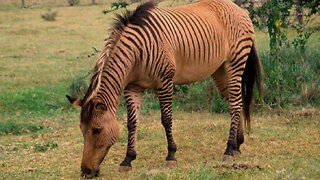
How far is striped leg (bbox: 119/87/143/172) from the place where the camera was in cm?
596

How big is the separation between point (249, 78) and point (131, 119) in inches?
80.5

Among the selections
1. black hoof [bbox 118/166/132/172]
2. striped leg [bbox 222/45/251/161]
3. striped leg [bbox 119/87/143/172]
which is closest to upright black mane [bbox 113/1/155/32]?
striped leg [bbox 119/87/143/172]

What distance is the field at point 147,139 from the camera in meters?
5.64

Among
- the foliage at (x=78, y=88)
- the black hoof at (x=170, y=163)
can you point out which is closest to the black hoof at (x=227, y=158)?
the black hoof at (x=170, y=163)

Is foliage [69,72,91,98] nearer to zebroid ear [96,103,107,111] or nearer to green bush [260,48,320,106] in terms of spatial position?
green bush [260,48,320,106]

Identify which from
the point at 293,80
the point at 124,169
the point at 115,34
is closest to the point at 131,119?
the point at 124,169

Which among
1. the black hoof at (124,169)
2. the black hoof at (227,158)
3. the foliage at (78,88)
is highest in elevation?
the black hoof at (124,169)

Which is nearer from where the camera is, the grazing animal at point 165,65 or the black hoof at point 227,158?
the grazing animal at point 165,65

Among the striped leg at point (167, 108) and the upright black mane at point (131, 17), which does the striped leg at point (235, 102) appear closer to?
the striped leg at point (167, 108)

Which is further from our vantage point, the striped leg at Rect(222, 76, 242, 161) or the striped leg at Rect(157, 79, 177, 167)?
the striped leg at Rect(222, 76, 242, 161)

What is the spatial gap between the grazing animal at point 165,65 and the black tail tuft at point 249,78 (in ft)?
0.05

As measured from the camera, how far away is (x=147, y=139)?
301 inches

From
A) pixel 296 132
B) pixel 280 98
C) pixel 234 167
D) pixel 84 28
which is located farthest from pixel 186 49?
pixel 84 28

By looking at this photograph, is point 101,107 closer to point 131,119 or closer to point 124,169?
point 131,119
